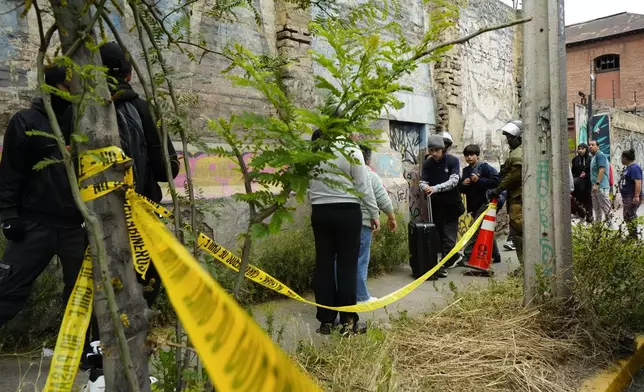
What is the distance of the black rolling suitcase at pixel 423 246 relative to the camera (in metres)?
6.22

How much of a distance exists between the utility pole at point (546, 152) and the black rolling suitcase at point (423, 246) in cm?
214

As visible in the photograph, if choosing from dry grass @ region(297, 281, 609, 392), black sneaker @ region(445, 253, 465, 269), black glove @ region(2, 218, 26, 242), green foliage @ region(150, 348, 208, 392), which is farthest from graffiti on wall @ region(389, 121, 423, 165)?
green foliage @ region(150, 348, 208, 392)

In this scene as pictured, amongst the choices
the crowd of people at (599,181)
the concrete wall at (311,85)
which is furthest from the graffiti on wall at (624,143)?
the crowd of people at (599,181)

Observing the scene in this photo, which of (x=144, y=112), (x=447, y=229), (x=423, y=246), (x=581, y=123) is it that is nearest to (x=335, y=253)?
(x=144, y=112)

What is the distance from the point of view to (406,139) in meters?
9.18

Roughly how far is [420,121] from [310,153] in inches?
323

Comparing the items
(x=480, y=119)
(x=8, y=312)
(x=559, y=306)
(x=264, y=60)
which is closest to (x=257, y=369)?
(x=264, y=60)

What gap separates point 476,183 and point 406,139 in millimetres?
2211

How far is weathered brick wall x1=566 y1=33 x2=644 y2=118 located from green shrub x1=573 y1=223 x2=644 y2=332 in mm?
29375

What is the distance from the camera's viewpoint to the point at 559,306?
3824 mm

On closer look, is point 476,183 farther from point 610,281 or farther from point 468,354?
point 468,354

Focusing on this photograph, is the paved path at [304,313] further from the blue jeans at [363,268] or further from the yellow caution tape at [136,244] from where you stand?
the yellow caution tape at [136,244]

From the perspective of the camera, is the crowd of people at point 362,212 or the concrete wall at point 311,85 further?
the concrete wall at point 311,85

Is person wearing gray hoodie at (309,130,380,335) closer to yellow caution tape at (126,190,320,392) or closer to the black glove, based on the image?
the black glove
